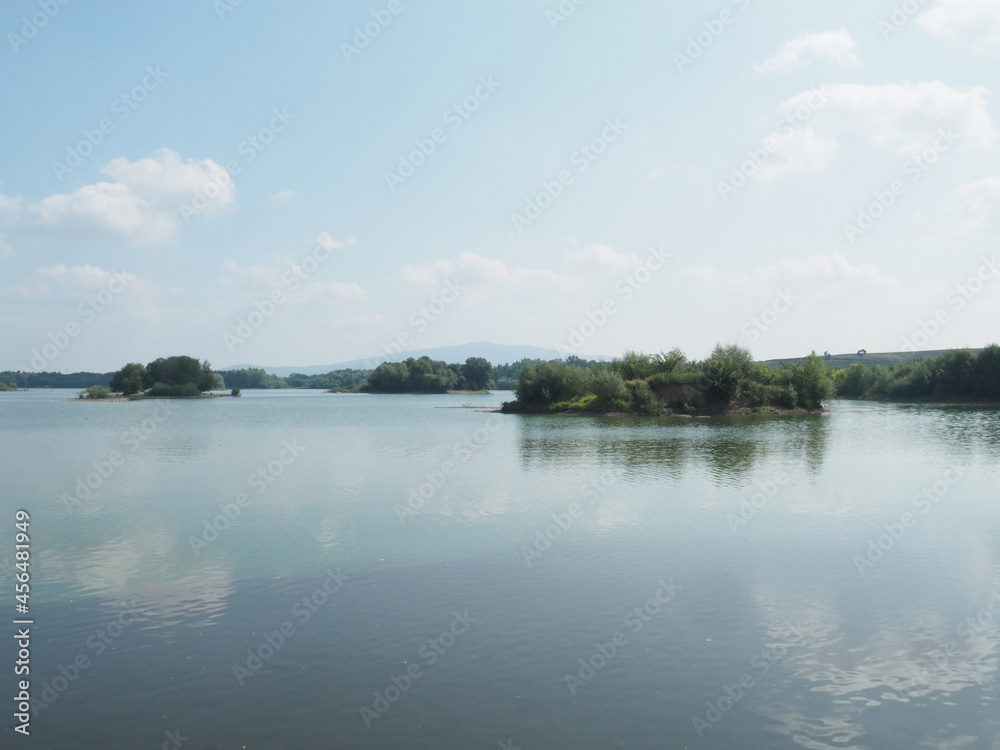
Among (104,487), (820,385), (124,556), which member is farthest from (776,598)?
(820,385)

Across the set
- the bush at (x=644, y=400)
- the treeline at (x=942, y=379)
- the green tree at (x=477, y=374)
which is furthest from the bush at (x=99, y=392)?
the treeline at (x=942, y=379)

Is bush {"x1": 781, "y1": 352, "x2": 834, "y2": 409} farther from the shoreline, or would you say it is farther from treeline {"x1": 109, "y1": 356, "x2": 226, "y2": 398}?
treeline {"x1": 109, "y1": 356, "x2": 226, "y2": 398}

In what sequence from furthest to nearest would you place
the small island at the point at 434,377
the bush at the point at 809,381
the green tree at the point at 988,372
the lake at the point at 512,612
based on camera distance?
the small island at the point at 434,377, the green tree at the point at 988,372, the bush at the point at 809,381, the lake at the point at 512,612

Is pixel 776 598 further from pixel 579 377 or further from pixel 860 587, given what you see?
pixel 579 377

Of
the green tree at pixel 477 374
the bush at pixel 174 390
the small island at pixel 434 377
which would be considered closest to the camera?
the bush at pixel 174 390

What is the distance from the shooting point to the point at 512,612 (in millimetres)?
9484

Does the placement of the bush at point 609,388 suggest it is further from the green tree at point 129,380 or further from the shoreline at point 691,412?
the green tree at point 129,380

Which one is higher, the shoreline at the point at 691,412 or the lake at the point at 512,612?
the shoreline at the point at 691,412

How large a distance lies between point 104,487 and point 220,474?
Result: 12.0 ft

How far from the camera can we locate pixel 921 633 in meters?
8.60

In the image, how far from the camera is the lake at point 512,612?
654 centimetres

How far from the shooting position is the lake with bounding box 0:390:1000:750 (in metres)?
6.54

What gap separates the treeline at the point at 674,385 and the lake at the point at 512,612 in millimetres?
39766

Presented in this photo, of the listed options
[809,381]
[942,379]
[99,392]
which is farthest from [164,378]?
[942,379]
